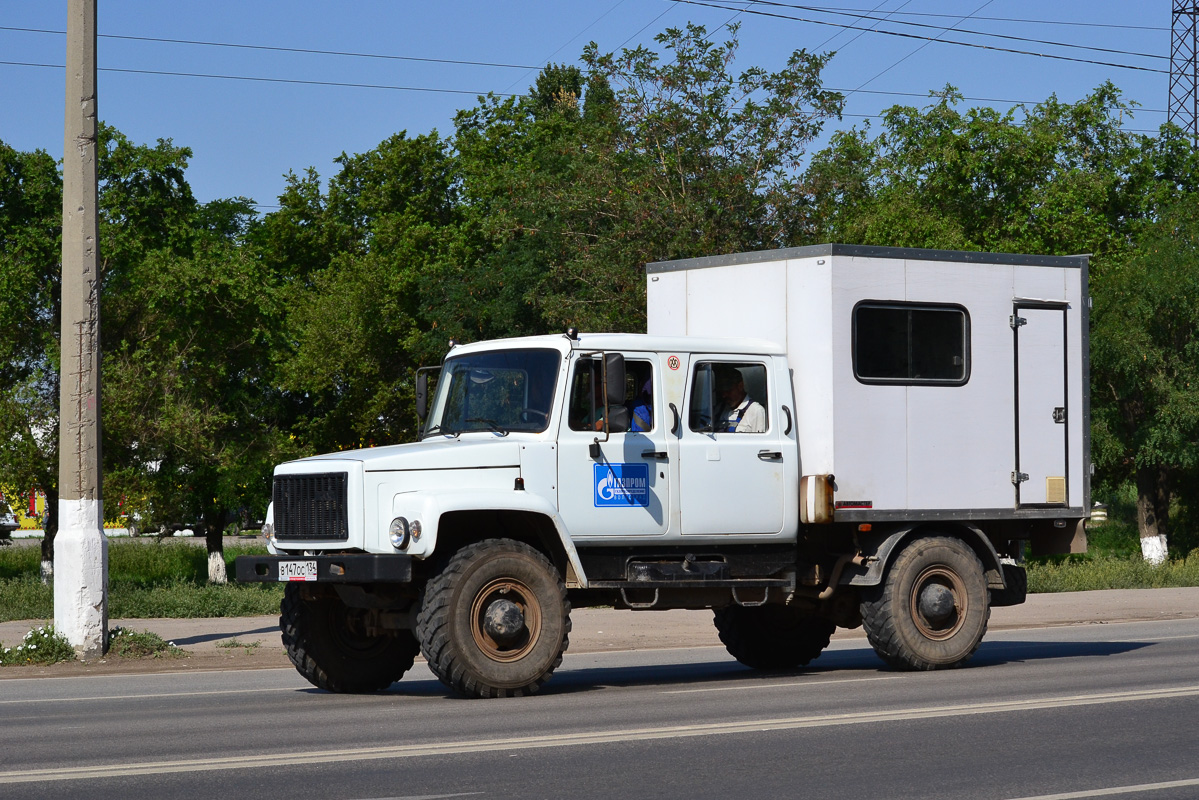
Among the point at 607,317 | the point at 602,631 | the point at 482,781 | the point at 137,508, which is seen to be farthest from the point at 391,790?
the point at 137,508

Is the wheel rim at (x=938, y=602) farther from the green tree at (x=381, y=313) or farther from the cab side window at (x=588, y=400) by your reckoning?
the green tree at (x=381, y=313)

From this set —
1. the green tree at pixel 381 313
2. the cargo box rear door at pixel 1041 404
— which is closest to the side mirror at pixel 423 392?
the cargo box rear door at pixel 1041 404

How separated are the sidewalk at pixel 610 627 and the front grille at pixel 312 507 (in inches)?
164

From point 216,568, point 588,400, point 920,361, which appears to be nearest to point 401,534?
point 588,400

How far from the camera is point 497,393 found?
40.4ft

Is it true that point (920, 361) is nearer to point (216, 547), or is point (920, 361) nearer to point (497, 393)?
point (497, 393)

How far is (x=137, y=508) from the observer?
35.4 meters

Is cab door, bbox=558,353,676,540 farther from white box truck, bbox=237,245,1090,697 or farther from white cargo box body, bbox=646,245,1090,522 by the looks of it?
white cargo box body, bbox=646,245,1090,522

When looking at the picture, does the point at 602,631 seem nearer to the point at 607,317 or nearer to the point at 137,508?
the point at 607,317

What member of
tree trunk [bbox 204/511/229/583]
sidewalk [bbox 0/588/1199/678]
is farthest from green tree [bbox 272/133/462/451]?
sidewalk [bbox 0/588/1199/678]

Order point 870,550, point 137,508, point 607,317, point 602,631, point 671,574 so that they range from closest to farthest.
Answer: point 671,574, point 870,550, point 602,631, point 607,317, point 137,508

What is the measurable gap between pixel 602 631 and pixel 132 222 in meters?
21.0

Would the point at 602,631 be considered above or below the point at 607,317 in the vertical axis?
below

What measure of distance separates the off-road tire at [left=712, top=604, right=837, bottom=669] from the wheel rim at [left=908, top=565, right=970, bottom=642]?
51.4 inches
